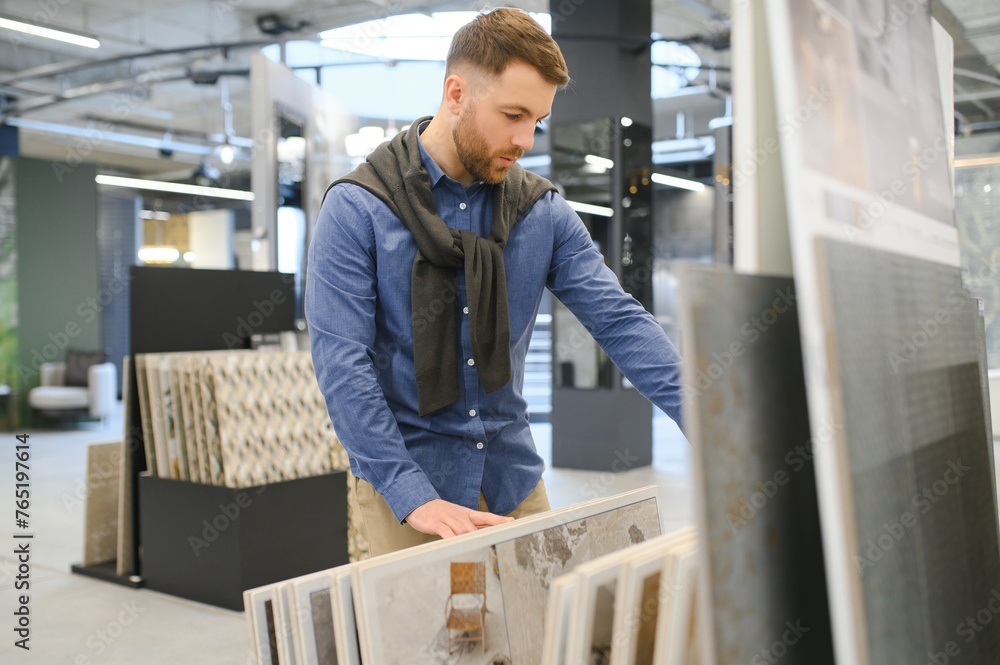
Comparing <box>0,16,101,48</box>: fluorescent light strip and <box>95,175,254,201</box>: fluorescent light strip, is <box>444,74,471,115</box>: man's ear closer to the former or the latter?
<box>0,16,101,48</box>: fluorescent light strip

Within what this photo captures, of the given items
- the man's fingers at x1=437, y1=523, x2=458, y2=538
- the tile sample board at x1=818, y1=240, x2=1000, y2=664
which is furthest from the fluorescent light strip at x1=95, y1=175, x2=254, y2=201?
the tile sample board at x1=818, y1=240, x2=1000, y2=664

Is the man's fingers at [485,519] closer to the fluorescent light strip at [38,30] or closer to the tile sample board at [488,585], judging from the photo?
the tile sample board at [488,585]

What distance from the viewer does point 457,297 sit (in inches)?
59.9

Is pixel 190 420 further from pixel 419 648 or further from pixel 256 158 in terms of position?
pixel 419 648

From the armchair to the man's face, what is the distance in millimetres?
10612

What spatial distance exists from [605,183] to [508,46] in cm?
603

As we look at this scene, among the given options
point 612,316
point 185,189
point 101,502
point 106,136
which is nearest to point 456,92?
point 612,316

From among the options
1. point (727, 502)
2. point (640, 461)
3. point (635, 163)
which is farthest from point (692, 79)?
point (727, 502)

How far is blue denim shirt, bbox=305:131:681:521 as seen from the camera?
1.37 metres

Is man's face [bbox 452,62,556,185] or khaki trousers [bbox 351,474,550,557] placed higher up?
man's face [bbox 452,62,556,185]

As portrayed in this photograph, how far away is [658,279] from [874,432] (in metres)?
15.6

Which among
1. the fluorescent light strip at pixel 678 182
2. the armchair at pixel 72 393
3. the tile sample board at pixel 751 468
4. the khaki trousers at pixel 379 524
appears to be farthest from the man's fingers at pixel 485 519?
the fluorescent light strip at pixel 678 182

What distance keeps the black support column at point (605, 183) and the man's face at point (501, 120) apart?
5.62 m

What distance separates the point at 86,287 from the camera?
11.3 metres
